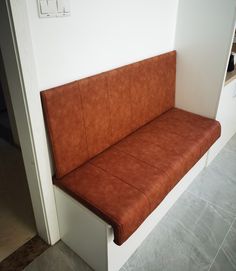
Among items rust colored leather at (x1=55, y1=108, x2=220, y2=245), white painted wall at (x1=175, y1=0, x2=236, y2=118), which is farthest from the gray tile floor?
white painted wall at (x1=175, y1=0, x2=236, y2=118)

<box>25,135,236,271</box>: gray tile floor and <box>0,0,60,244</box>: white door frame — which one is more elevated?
<box>0,0,60,244</box>: white door frame

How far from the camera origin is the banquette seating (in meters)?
1.30

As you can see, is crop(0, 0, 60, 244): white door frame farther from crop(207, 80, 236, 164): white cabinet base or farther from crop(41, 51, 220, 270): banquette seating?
crop(207, 80, 236, 164): white cabinet base

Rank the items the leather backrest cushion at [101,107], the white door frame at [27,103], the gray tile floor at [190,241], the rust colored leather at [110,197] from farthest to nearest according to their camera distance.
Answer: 1. the gray tile floor at [190,241]
2. the leather backrest cushion at [101,107]
3. the rust colored leather at [110,197]
4. the white door frame at [27,103]

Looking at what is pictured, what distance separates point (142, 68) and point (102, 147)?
25.7 inches

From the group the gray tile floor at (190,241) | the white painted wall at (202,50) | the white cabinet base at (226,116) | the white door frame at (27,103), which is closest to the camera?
the white door frame at (27,103)

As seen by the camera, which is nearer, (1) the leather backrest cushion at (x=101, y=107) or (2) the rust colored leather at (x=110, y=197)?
(2) the rust colored leather at (x=110, y=197)

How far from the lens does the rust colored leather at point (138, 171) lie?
127 centimetres

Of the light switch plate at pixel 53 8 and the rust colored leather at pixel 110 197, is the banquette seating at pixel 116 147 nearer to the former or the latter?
the rust colored leather at pixel 110 197

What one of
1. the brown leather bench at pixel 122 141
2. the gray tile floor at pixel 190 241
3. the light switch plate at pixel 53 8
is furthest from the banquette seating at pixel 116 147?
the light switch plate at pixel 53 8

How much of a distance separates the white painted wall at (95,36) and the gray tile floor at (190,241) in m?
1.07

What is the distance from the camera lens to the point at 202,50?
6.61 ft

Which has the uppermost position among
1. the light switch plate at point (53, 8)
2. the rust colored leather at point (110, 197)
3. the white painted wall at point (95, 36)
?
the light switch plate at point (53, 8)

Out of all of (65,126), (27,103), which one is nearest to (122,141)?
(65,126)
